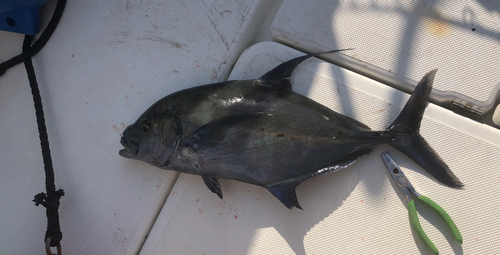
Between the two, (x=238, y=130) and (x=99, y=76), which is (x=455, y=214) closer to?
(x=238, y=130)

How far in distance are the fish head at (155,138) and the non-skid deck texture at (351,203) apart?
0.24m

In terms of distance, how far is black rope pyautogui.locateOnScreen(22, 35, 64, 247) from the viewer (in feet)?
5.27

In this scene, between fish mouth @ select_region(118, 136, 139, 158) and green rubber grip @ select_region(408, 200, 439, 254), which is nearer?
green rubber grip @ select_region(408, 200, 439, 254)

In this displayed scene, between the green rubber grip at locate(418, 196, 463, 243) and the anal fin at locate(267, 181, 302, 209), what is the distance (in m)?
0.62

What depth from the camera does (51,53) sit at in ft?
6.52

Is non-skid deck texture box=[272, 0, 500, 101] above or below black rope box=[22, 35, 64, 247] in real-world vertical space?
above

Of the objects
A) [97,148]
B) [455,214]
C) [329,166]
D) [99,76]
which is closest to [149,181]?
[97,148]

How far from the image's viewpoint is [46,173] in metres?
1.73

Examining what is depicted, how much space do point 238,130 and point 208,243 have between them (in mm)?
667

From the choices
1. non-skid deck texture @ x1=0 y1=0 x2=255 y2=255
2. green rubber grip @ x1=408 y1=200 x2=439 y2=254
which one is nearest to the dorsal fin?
non-skid deck texture @ x1=0 y1=0 x2=255 y2=255

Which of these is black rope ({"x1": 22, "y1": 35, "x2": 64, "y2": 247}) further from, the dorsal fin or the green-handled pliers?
the green-handled pliers

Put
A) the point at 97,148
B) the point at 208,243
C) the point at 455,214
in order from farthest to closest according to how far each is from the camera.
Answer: the point at 97,148 < the point at 208,243 < the point at 455,214

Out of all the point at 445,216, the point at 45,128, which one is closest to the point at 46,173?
the point at 45,128

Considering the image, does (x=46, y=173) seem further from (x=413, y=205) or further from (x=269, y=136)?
(x=413, y=205)
